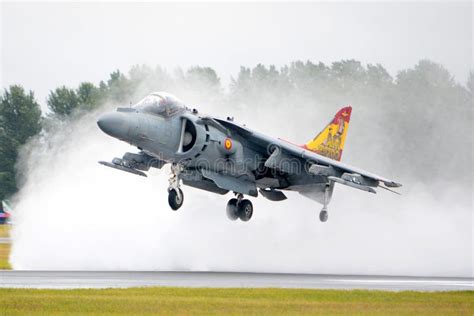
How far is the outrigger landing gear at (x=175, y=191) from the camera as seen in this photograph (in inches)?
975

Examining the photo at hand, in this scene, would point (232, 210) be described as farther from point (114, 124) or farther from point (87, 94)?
point (87, 94)

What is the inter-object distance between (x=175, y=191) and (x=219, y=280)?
297 cm

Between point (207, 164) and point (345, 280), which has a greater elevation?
point (207, 164)

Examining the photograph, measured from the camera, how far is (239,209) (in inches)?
1077

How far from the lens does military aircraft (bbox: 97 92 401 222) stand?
960 inches

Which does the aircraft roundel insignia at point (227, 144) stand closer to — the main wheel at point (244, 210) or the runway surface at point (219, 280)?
the main wheel at point (244, 210)

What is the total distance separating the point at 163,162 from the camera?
26844mm

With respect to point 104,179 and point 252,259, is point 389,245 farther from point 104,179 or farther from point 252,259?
point 104,179

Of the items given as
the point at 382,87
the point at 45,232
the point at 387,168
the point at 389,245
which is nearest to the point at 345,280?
the point at 389,245

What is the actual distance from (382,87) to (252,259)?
51.3 ft

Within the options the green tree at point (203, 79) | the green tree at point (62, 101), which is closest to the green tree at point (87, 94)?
the green tree at point (62, 101)

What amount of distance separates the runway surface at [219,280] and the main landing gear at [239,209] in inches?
79.0

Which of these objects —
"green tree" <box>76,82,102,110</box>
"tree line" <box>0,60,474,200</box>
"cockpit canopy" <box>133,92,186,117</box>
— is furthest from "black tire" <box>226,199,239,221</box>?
"green tree" <box>76,82,102,110</box>

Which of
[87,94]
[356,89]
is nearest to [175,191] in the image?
[356,89]
